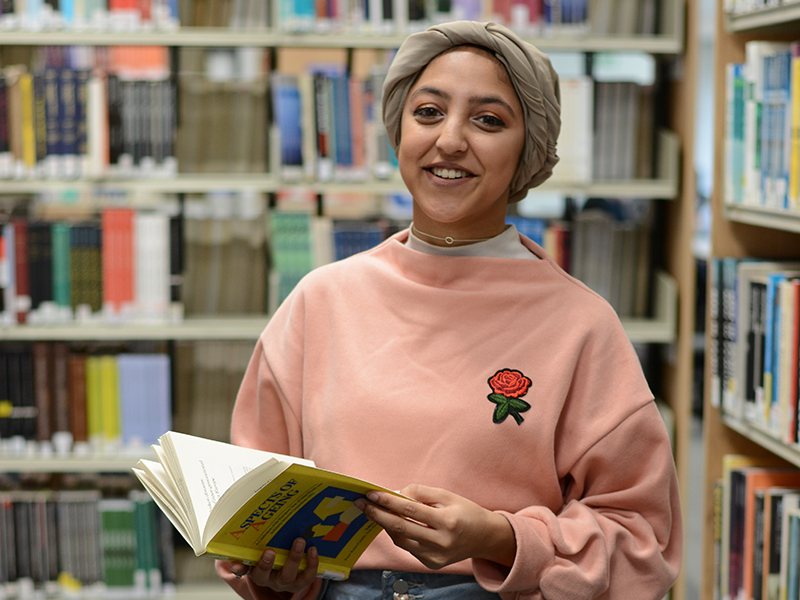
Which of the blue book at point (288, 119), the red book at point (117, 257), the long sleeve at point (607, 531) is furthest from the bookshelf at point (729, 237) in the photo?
the red book at point (117, 257)

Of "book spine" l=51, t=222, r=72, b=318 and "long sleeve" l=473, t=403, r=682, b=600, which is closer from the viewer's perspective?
"long sleeve" l=473, t=403, r=682, b=600

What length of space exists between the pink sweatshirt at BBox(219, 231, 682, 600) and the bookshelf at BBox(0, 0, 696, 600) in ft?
4.39

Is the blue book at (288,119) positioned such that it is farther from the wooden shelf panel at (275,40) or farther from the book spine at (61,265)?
the book spine at (61,265)

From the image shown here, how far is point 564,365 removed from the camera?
40.9 inches

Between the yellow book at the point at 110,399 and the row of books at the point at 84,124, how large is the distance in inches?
23.0

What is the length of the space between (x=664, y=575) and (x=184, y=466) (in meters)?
0.63

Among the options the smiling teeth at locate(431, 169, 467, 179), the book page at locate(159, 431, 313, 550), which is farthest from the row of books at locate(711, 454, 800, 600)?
the book page at locate(159, 431, 313, 550)

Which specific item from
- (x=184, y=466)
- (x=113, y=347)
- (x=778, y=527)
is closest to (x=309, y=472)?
(x=184, y=466)

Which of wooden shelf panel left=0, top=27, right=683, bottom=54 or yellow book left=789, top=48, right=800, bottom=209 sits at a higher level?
wooden shelf panel left=0, top=27, right=683, bottom=54

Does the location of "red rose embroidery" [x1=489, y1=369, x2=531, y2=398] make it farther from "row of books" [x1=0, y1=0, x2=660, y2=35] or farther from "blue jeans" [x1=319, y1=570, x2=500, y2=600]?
"row of books" [x1=0, y1=0, x2=660, y2=35]

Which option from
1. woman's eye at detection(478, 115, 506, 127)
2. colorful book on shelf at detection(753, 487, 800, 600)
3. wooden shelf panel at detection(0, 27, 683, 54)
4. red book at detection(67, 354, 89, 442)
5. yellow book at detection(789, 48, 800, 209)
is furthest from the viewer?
red book at detection(67, 354, 89, 442)

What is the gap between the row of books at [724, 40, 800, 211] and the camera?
5.59ft

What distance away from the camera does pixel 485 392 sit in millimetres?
1048

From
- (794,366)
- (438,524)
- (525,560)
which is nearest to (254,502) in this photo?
(438,524)
